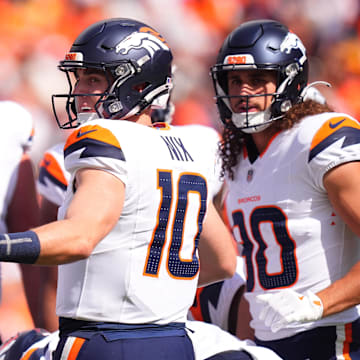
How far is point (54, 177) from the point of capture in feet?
12.4

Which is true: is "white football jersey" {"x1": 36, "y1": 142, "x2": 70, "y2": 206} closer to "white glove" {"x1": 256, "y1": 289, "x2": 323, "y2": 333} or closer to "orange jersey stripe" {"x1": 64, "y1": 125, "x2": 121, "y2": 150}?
"white glove" {"x1": 256, "y1": 289, "x2": 323, "y2": 333}

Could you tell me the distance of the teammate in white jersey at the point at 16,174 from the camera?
10.7ft

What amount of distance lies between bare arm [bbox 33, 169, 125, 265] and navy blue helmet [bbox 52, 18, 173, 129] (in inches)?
19.7

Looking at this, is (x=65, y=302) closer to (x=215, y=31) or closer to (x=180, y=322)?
(x=180, y=322)

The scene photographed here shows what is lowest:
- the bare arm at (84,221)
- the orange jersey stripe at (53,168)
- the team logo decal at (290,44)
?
the bare arm at (84,221)

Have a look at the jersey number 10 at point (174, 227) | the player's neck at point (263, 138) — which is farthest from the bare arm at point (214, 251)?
the player's neck at point (263, 138)

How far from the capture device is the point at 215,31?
Result: 22.5 ft

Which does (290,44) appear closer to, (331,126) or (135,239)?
(331,126)

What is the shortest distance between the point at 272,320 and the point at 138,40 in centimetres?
106

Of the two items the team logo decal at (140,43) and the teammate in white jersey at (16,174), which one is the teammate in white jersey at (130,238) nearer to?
the team logo decal at (140,43)

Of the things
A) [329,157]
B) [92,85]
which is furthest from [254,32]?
[92,85]

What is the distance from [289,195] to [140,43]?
0.85 m

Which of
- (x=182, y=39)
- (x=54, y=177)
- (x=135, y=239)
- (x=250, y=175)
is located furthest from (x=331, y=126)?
(x=182, y=39)

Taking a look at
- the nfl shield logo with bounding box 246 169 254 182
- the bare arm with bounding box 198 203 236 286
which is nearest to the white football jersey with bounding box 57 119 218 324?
the bare arm with bounding box 198 203 236 286
